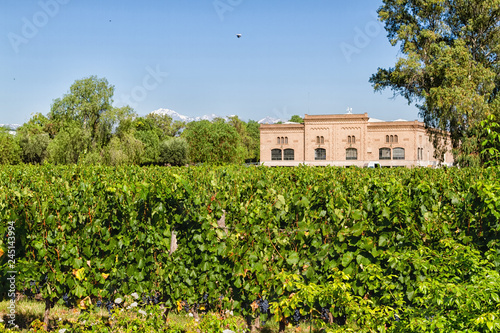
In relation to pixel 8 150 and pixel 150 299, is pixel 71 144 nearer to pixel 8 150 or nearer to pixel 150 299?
pixel 8 150

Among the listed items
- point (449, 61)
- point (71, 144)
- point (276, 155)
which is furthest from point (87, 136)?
point (276, 155)

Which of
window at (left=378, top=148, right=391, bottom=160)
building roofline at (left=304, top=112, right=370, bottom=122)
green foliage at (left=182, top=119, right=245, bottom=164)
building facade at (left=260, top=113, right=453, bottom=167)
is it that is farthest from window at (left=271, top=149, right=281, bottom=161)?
window at (left=378, top=148, right=391, bottom=160)

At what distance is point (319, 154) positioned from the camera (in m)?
68.4

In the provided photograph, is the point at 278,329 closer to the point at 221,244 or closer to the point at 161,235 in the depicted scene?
the point at 221,244

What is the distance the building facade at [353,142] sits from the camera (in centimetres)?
6594

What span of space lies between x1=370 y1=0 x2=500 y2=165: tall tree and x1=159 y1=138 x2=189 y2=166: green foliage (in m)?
44.6

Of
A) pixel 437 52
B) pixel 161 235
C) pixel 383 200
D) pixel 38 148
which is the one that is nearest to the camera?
pixel 383 200

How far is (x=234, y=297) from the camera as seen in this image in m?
5.81

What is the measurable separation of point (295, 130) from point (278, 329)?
65.0 m

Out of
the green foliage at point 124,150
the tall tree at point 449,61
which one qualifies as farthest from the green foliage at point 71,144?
the tall tree at point 449,61

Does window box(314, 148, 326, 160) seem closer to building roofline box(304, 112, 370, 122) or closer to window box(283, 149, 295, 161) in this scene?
window box(283, 149, 295, 161)

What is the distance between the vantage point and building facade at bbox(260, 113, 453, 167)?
216ft

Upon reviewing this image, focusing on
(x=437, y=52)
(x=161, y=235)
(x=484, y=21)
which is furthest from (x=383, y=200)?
(x=484, y=21)

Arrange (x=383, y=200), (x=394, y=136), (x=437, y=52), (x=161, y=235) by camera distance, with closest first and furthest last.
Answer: (x=383, y=200) < (x=161, y=235) < (x=437, y=52) < (x=394, y=136)
